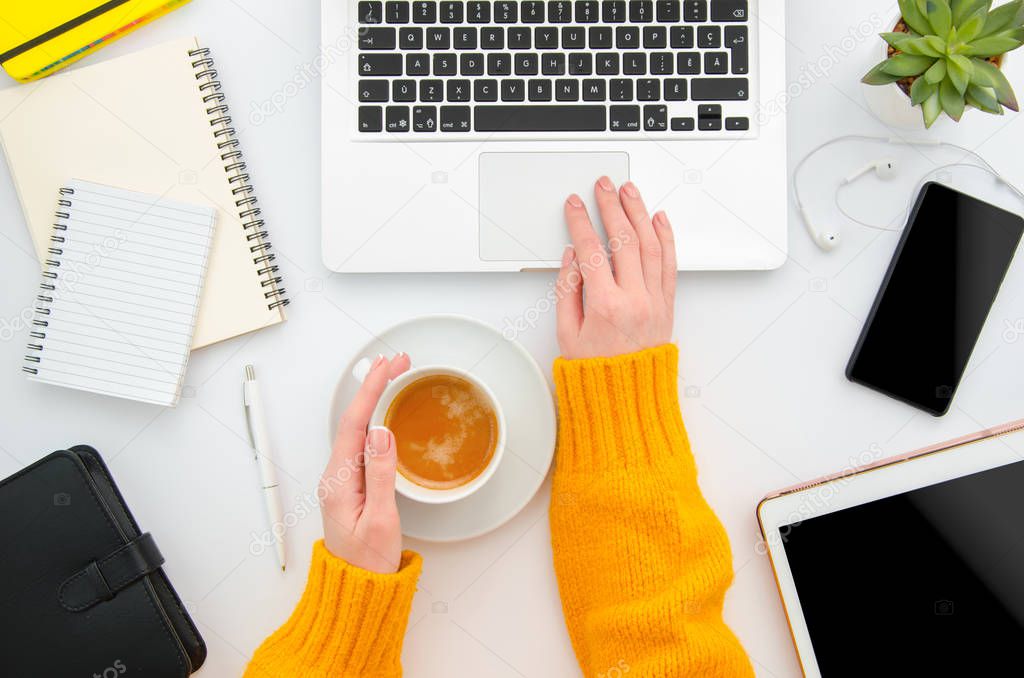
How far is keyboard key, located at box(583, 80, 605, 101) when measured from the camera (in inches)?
32.4

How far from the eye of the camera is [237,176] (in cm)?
86

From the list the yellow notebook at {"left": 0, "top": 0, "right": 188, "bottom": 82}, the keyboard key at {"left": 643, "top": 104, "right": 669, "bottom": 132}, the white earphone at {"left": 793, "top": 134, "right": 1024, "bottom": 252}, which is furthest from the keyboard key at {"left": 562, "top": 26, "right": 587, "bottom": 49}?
the yellow notebook at {"left": 0, "top": 0, "right": 188, "bottom": 82}

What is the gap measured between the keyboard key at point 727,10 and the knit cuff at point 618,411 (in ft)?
1.25

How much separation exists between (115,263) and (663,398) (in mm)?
660

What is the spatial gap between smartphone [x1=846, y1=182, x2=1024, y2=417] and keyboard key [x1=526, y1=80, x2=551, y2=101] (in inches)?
18.3

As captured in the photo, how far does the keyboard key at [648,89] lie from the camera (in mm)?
822

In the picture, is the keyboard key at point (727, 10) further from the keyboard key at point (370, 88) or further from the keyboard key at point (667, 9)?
the keyboard key at point (370, 88)

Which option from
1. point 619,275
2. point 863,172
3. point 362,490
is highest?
point 863,172

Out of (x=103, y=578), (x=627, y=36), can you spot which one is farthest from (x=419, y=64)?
(x=103, y=578)

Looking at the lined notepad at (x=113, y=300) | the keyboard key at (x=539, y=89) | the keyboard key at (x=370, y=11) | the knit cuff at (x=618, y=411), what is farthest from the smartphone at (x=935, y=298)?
the lined notepad at (x=113, y=300)

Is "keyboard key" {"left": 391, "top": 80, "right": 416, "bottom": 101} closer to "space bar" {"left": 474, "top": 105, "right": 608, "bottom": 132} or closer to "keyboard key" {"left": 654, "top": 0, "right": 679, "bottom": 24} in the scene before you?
"space bar" {"left": 474, "top": 105, "right": 608, "bottom": 132}

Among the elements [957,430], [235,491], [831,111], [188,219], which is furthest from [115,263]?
[957,430]

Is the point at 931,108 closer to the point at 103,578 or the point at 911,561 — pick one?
the point at 911,561

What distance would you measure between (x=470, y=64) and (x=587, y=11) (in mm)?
146
